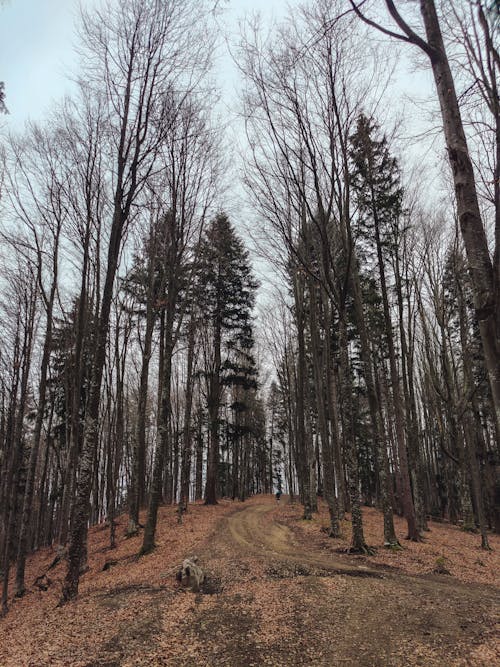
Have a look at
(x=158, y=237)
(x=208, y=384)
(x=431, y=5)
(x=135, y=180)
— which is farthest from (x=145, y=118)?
(x=208, y=384)

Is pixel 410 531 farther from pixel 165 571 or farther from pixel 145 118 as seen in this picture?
pixel 145 118

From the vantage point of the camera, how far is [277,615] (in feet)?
18.6

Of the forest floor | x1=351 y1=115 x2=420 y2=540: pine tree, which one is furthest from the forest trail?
x1=351 y1=115 x2=420 y2=540: pine tree

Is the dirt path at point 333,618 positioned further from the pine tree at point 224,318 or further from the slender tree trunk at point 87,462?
the pine tree at point 224,318

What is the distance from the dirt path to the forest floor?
18 millimetres

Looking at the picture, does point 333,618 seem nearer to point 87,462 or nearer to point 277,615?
point 277,615

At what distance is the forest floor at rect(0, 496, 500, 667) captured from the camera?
14.9 ft

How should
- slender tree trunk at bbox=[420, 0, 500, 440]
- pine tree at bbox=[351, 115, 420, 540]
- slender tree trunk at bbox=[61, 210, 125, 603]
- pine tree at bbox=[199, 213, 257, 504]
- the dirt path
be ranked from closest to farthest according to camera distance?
slender tree trunk at bbox=[420, 0, 500, 440] → the dirt path → slender tree trunk at bbox=[61, 210, 125, 603] → pine tree at bbox=[351, 115, 420, 540] → pine tree at bbox=[199, 213, 257, 504]

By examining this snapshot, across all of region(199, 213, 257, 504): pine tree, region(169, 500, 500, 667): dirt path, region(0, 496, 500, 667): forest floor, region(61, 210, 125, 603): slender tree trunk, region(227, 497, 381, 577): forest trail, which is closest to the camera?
region(169, 500, 500, 667): dirt path

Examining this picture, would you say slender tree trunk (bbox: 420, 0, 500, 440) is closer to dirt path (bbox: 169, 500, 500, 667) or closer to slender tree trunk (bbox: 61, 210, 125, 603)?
dirt path (bbox: 169, 500, 500, 667)

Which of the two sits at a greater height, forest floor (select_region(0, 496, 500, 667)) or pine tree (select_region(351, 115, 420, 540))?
pine tree (select_region(351, 115, 420, 540))

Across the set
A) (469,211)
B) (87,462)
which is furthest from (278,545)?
(469,211)

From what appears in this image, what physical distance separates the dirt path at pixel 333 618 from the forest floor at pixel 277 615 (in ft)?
0.06

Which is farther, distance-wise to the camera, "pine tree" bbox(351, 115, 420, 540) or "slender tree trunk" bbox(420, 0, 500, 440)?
"pine tree" bbox(351, 115, 420, 540)
